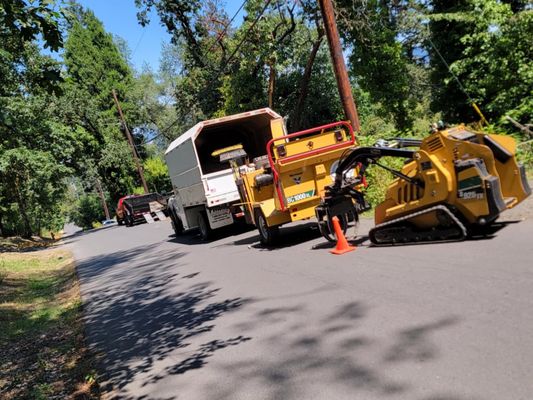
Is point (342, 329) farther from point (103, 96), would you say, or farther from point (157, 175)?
point (103, 96)

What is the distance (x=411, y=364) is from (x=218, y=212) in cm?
1091

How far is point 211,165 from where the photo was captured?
15.4 m

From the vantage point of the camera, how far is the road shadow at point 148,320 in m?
5.23

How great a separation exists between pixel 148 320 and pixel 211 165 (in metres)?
8.69

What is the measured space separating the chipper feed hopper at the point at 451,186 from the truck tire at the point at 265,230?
3316 mm

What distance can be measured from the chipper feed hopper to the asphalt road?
36 cm

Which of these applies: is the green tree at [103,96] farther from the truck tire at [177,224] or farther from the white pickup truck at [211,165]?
the white pickup truck at [211,165]

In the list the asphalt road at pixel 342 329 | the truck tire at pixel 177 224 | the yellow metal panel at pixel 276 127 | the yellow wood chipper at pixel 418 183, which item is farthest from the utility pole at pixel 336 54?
the truck tire at pixel 177 224

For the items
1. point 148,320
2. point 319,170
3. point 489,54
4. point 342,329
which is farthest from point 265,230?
point 489,54

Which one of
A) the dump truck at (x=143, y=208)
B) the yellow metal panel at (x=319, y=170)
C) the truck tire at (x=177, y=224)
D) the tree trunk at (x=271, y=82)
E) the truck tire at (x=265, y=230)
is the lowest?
→ the truck tire at (x=265, y=230)

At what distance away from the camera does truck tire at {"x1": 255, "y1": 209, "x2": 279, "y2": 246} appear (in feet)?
35.4

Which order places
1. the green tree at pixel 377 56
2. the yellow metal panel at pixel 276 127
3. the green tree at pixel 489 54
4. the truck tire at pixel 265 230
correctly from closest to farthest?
1. the truck tire at pixel 265 230
2. the green tree at pixel 489 54
3. the yellow metal panel at pixel 276 127
4. the green tree at pixel 377 56

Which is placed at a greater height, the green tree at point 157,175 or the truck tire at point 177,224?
the green tree at point 157,175

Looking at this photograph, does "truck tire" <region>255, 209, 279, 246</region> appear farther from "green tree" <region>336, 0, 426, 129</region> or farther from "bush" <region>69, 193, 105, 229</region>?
"bush" <region>69, 193, 105, 229</region>
